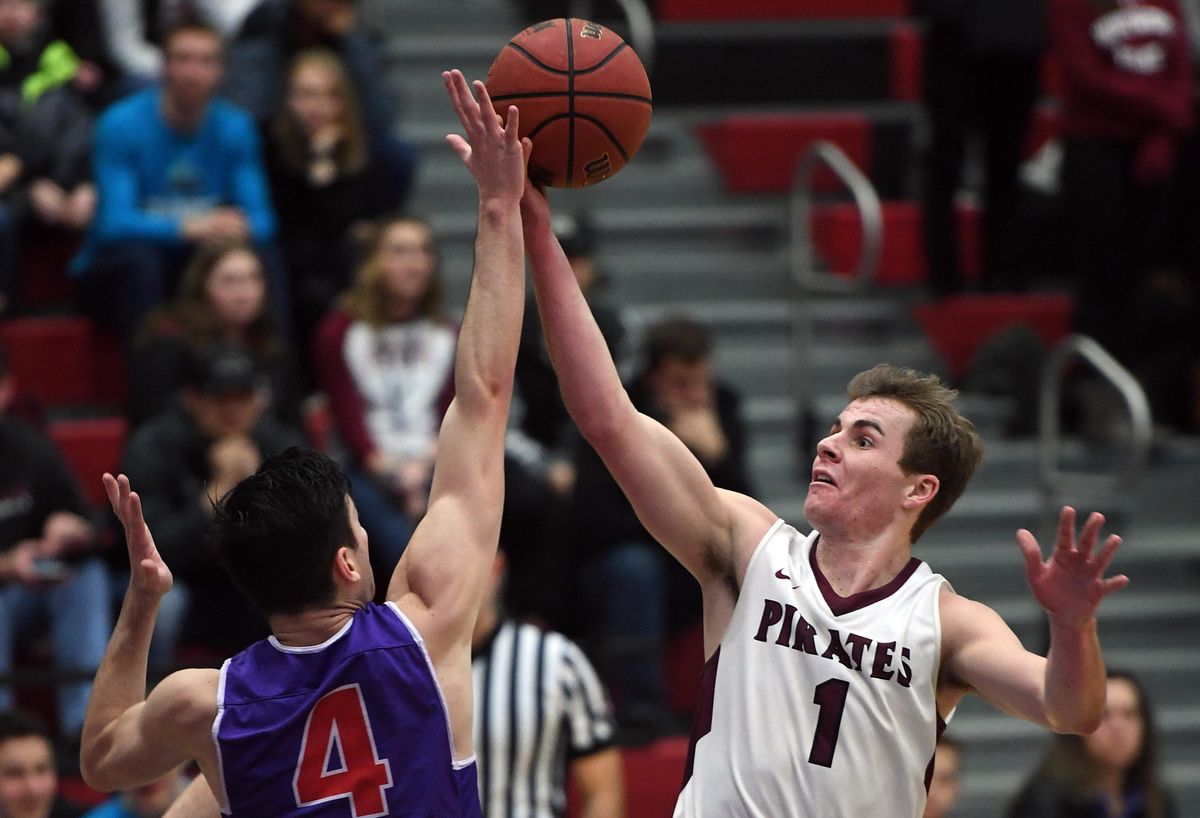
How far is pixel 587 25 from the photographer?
435 cm

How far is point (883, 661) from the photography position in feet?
12.9

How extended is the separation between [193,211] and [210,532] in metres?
4.93

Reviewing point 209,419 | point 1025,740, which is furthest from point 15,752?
point 1025,740

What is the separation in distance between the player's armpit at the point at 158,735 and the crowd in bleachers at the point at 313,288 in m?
2.46

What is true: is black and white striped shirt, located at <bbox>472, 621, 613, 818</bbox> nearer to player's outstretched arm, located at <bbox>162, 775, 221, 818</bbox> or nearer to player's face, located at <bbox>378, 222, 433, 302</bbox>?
player's face, located at <bbox>378, 222, 433, 302</bbox>

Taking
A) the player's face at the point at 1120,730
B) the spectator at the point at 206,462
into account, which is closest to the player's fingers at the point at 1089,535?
the player's face at the point at 1120,730

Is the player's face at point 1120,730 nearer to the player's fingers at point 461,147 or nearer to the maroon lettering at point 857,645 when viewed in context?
the maroon lettering at point 857,645

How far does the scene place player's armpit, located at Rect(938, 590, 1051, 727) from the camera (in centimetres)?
375

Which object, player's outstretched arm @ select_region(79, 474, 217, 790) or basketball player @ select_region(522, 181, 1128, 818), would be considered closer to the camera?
player's outstretched arm @ select_region(79, 474, 217, 790)

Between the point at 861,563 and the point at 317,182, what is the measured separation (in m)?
5.15

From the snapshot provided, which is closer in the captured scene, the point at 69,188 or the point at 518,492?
the point at 518,492

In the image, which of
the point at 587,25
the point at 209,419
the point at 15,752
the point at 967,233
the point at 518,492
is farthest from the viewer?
the point at 967,233

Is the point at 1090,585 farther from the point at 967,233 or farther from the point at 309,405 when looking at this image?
the point at 967,233

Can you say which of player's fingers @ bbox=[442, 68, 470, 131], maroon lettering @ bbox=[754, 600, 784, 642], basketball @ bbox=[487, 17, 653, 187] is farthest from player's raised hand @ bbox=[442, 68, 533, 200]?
maroon lettering @ bbox=[754, 600, 784, 642]
